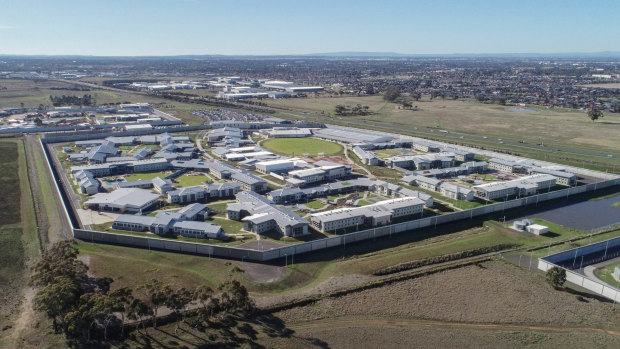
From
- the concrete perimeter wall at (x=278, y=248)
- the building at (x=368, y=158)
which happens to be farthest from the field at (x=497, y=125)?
the concrete perimeter wall at (x=278, y=248)

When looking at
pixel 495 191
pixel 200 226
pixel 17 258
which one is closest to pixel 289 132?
pixel 495 191

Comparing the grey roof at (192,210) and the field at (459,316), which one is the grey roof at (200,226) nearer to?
the grey roof at (192,210)

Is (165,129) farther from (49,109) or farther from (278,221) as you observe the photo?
(278,221)

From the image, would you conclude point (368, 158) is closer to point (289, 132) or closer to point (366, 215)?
point (366, 215)

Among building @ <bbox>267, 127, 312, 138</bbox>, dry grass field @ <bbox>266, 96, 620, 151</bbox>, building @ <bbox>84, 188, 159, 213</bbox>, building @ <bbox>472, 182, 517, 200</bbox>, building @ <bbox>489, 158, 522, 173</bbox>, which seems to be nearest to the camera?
building @ <bbox>84, 188, 159, 213</bbox>

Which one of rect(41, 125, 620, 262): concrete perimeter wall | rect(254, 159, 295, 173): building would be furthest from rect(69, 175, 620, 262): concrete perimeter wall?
rect(254, 159, 295, 173): building

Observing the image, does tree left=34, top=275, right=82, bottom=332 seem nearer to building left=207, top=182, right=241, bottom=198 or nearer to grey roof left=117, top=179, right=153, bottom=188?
building left=207, top=182, right=241, bottom=198
